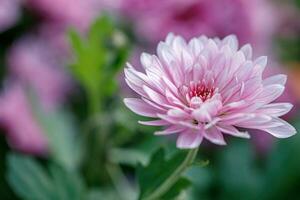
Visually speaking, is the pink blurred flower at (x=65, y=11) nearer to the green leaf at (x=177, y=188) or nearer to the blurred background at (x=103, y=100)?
the blurred background at (x=103, y=100)

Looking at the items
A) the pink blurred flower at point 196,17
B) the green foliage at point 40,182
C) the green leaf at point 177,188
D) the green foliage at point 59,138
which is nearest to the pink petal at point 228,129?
the green leaf at point 177,188

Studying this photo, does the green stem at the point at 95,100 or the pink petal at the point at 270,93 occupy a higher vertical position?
the green stem at the point at 95,100

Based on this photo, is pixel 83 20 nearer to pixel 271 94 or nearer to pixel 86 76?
pixel 86 76

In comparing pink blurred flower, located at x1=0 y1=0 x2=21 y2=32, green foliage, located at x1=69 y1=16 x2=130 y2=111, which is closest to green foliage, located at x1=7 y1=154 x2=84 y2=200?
green foliage, located at x1=69 y1=16 x2=130 y2=111

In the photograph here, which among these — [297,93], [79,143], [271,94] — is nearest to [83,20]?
[79,143]

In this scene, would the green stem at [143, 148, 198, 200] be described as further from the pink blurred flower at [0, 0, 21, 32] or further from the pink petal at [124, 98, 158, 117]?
the pink blurred flower at [0, 0, 21, 32]

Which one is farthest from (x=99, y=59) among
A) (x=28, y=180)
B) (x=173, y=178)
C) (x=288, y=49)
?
(x=288, y=49)
